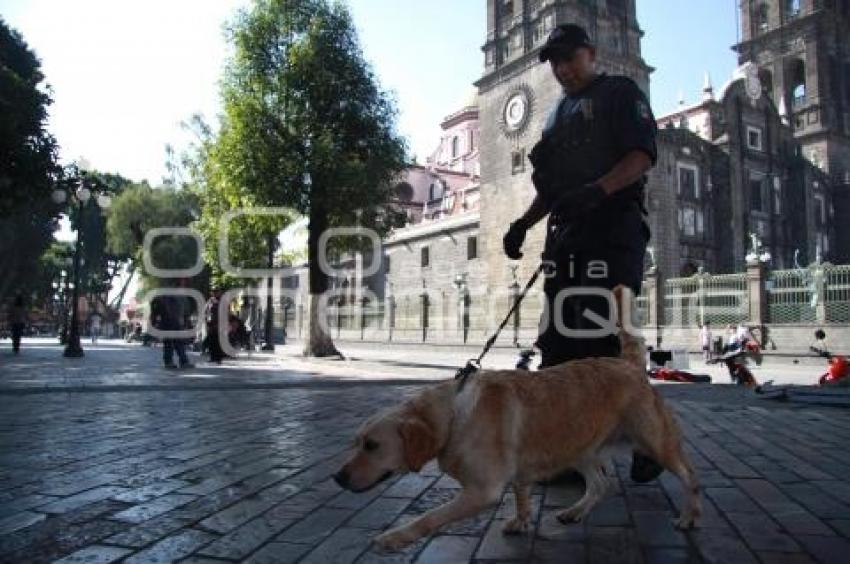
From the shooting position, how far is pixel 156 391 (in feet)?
32.1

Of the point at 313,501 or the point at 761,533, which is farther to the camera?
the point at 313,501

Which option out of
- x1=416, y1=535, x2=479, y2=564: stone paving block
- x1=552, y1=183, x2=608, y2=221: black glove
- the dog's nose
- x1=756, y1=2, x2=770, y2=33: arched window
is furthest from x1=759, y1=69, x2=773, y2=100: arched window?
the dog's nose

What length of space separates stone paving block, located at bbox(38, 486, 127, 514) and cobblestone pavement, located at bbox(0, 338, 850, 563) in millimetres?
10

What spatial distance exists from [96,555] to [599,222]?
282 centimetres

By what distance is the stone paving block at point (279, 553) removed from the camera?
2.51 metres

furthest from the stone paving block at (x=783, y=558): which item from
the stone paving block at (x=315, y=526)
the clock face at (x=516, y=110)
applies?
the clock face at (x=516, y=110)

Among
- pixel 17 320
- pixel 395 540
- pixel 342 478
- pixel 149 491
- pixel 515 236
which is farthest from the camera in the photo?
pixel 17 320

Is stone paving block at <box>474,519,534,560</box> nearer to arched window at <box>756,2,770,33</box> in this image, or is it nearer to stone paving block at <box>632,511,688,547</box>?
stone paving block at <box>632,511,688,547</box>

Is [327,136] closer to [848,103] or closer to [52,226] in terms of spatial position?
[52,226]

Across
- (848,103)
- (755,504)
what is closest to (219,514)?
(755,504)

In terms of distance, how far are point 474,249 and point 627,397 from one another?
146 ft

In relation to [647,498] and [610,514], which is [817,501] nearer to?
[647,498]

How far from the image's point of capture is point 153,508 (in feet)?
10.6

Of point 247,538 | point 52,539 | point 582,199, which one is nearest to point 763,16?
point 582,199
